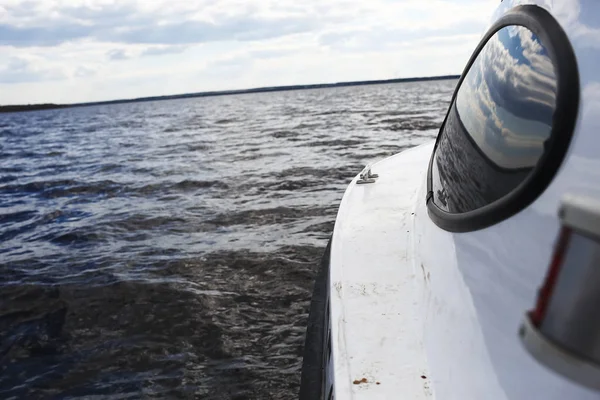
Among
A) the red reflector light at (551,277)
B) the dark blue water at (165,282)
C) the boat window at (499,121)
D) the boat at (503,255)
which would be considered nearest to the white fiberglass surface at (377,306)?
the boat at (503,255)

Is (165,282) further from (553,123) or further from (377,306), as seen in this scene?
(553,123)

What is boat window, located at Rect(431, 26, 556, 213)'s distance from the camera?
1.16 m

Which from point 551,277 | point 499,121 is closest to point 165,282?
point 499,121

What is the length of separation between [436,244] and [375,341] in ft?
1.26

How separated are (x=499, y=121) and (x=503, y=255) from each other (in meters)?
0.41

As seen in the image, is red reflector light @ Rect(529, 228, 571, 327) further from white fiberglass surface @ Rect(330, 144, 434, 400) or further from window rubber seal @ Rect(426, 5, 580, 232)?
white fiberglass surface @ Rect(330, 144, 434, 400)

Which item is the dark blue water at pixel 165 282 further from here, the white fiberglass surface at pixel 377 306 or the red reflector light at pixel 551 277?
the red reflector light at pixel 551 277

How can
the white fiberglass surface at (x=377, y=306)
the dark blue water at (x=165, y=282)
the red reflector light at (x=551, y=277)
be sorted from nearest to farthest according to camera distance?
the red reflector light at (x=551, y=277), the white fiberglass surface at (x=377, y=306), the dark blue water at (x=165, y=282)

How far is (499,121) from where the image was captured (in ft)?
4.63

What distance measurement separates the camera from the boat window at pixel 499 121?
116cm

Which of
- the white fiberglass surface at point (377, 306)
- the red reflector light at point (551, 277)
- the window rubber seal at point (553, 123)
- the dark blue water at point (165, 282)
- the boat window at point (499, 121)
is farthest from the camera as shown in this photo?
the dark blue water at point (165, 282)

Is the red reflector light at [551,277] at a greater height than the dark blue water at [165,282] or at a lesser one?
greater

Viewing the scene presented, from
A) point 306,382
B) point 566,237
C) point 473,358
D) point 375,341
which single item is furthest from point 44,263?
point 566,237

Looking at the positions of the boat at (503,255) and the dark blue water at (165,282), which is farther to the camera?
the dark blue water at (165,282)
